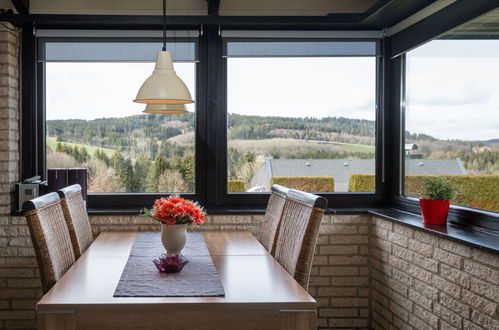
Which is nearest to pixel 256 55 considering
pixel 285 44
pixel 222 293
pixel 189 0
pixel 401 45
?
pixel 285 44

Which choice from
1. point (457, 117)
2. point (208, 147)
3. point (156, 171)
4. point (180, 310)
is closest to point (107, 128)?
point (156, 171)

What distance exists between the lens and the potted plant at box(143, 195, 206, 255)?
2.61m

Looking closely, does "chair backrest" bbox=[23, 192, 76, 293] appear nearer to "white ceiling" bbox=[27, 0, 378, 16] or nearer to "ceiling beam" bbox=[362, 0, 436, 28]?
"white ceiling" bbox=[27, 0, 378, 16]

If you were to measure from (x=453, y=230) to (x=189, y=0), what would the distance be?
2.52 meters

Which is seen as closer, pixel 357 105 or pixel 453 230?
pixel 453 230

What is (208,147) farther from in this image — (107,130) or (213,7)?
(213,7)

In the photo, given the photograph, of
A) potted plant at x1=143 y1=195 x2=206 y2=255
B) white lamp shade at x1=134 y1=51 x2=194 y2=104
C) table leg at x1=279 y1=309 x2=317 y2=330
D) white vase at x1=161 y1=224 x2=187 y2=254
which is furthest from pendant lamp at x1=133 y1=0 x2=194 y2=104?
table leg at x1=279 y1=309 x2=317 y2=330

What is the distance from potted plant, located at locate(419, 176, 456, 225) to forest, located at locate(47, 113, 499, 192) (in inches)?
43.0

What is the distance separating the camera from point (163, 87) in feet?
8.87

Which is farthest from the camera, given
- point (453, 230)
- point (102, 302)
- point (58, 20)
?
point (58, 20)

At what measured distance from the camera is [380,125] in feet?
13.6

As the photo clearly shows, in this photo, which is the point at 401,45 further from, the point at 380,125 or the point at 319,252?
the point at 319,252

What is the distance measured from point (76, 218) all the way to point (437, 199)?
7.09ft

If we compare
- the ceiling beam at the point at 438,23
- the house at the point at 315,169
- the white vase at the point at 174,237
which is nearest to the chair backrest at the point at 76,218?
the white vase at the point at 174,237
